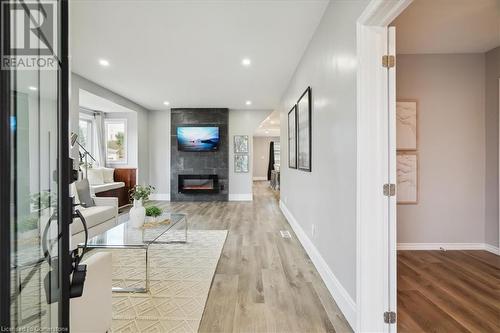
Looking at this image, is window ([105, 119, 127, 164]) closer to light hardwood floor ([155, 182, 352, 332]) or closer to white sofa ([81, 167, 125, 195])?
white sofa ([81, 167, 125, 195])

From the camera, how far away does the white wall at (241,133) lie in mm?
7516

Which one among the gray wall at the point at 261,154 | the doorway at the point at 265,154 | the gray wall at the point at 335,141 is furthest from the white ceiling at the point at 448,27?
the gray wall at the point at 261,154

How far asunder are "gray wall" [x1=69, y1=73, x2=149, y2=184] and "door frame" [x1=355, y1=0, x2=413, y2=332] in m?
4.66

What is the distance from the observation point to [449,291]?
219 cm

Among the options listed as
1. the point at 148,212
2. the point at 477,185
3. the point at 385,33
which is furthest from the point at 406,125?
the point at 148,212

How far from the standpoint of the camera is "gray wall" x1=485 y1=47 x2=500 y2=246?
123 inches

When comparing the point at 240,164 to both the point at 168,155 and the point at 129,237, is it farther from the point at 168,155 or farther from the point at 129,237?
the point at 129,237

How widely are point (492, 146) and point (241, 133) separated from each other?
5641 millimetres

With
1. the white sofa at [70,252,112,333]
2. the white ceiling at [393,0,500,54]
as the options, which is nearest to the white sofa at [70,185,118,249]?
the white sofa at [70,252,112,333]

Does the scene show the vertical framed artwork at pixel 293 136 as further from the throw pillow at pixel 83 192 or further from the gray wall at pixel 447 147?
the throw pillow at pixel 83 192

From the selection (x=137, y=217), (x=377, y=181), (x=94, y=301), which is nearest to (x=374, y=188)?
(x=377, y=181)

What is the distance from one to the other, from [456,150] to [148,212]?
417cm

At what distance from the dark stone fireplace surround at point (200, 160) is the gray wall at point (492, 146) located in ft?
18.3

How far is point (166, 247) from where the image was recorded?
3.28 m
